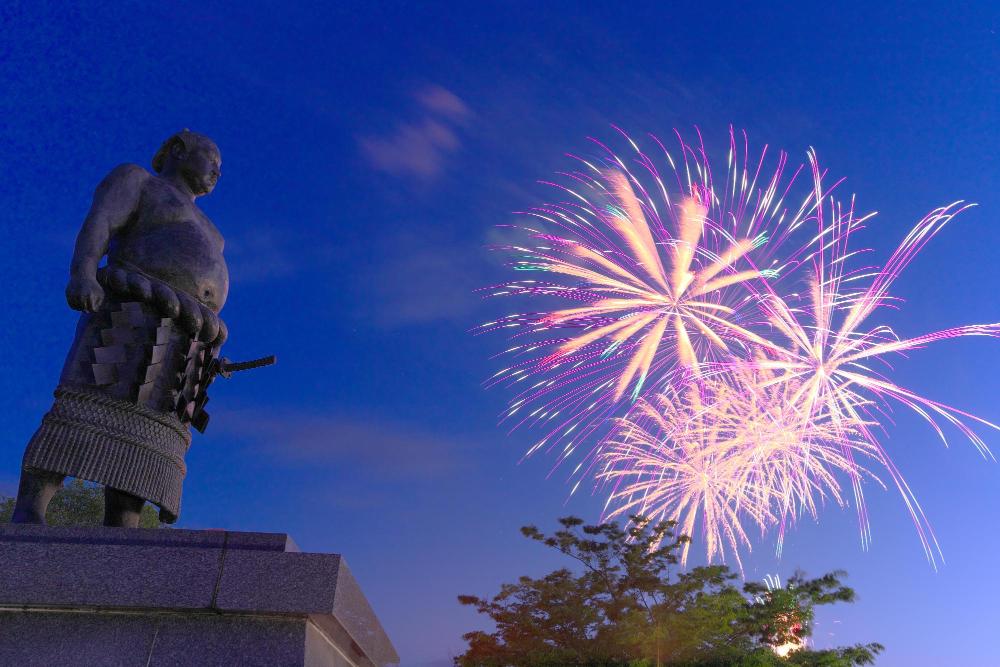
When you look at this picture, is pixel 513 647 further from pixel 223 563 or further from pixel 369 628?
pixel 223 563

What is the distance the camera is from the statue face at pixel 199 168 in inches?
297

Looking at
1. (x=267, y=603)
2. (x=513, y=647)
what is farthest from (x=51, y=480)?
(x=513, y=647)

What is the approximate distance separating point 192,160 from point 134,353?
2253 millimetres

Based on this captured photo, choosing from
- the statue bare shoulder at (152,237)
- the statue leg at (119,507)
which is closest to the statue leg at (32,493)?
the statue leg at (119,507)

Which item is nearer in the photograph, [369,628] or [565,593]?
[369,628]

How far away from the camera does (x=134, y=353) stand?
6223 millimetres

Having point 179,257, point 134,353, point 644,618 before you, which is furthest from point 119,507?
point 644,618

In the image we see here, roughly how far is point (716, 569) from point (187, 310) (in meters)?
14.4

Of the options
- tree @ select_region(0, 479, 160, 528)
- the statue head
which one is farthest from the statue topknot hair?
tree @ select_region(0, 479, 160, 528)

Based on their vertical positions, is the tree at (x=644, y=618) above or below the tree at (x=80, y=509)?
below

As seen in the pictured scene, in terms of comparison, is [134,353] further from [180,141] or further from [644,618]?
[644,618]

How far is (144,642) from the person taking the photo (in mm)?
4586

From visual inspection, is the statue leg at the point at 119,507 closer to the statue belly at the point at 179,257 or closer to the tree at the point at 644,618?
the statue belly at the point at 179,257

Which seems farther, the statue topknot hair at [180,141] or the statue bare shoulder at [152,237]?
the statue topknot hair at [180,141]
